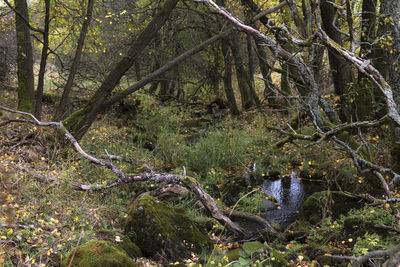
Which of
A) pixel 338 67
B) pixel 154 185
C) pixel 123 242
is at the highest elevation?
pixel 338 67

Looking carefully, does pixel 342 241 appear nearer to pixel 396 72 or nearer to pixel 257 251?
pixel 257 251

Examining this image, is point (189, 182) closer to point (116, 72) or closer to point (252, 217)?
point (252, 217)

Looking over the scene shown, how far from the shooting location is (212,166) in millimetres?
8367

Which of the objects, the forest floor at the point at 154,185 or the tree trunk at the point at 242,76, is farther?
the tree trunk at the point at 242,76

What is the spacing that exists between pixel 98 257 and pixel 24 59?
7.08 meters

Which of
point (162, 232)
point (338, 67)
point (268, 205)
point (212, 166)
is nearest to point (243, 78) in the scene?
point (338, 67)

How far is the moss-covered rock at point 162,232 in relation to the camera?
403 centimetres

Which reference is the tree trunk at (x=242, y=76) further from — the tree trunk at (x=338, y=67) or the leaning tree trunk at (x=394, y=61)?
the leaning tree trunk at (x=394, y=61)

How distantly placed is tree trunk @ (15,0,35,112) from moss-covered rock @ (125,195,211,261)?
5.51 metres

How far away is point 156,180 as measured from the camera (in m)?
5.31

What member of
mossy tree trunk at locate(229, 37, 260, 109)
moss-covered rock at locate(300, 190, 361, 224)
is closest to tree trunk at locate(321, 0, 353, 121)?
moss-covered rock at locate(300, 190, 361, 224)

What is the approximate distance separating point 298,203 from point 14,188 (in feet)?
16.8

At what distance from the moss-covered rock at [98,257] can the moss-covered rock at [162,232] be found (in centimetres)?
86

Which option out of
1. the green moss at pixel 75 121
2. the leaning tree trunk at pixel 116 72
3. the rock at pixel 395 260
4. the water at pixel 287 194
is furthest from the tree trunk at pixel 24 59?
the rock at pixel 395 260
